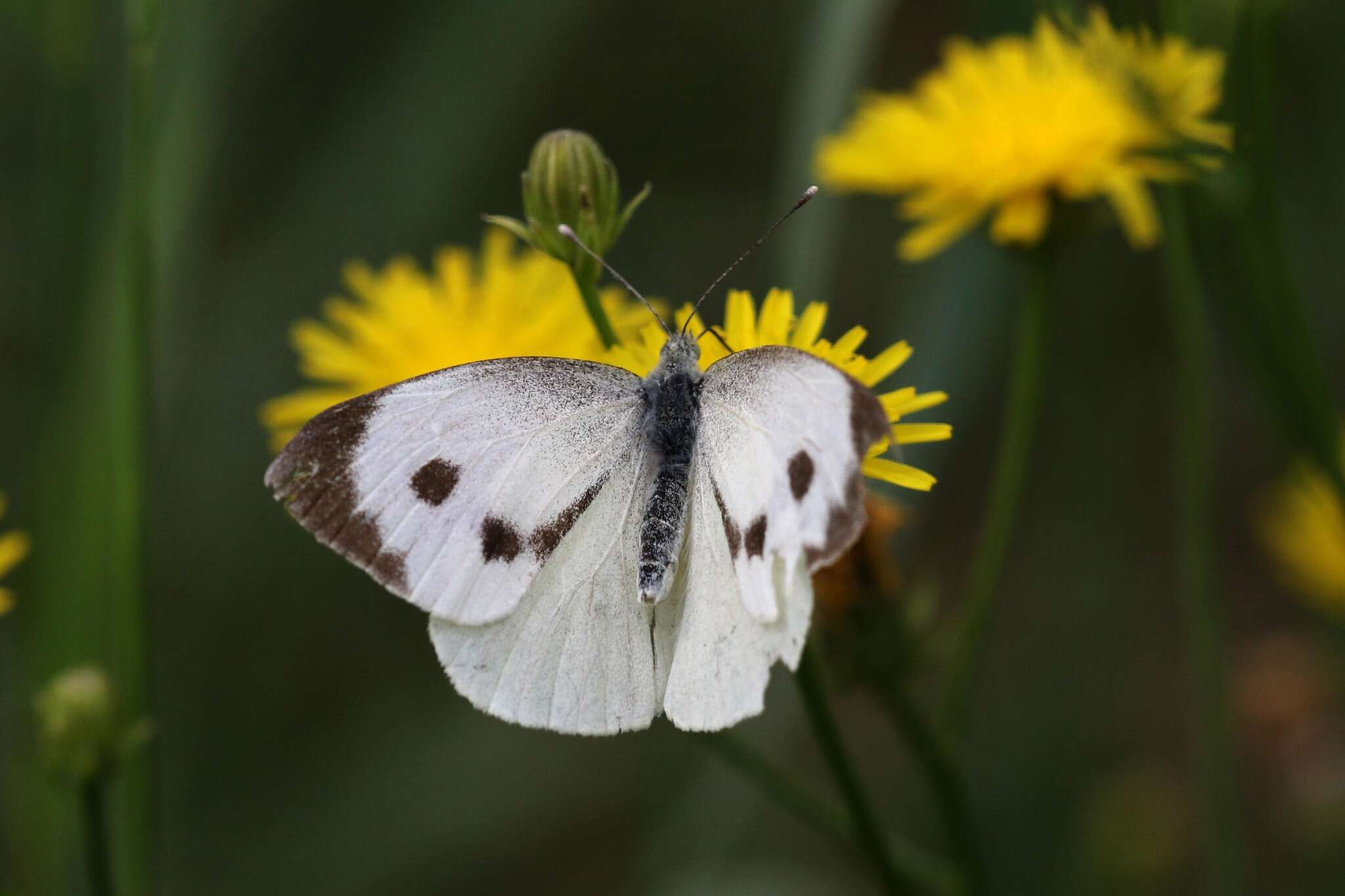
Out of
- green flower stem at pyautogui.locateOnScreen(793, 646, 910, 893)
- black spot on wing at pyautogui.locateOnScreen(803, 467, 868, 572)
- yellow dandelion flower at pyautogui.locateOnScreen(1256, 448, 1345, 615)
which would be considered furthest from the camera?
yellow dandelion flower at pyautogui.locateOnScreen(1256, 448, 1345, 615)

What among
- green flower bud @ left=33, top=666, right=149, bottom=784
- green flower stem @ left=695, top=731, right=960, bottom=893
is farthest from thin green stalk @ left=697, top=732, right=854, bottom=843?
green flower bud @ left=33, top=666, right=149, bottom=784

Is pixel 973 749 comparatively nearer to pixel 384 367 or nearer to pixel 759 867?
pixel 759 867

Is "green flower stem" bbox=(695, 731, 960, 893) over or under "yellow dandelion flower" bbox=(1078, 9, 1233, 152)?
under

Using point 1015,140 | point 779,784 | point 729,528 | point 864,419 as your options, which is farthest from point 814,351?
point 1015,140

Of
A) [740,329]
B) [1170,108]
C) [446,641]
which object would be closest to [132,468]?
[446,641]

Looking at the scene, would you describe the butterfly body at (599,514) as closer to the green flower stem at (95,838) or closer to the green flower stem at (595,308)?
the green flower stem at (595,308)

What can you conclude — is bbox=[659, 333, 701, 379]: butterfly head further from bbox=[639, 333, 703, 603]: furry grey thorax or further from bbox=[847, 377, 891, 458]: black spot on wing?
bbox=[847, 377, 891, 458]: black spot on wing

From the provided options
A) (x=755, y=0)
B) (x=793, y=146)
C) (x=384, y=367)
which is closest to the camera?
(x=384, y=367)

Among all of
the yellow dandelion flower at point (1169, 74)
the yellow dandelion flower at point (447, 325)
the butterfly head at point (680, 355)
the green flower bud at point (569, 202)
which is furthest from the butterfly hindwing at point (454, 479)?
the yellow dandelion flower at point (1169, 74)

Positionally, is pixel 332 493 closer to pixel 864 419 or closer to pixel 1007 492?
pixel 864 419
